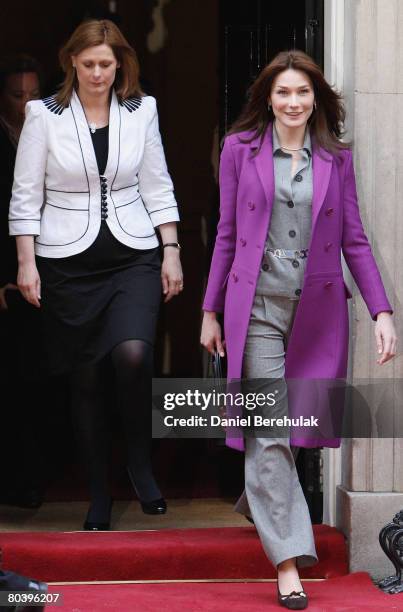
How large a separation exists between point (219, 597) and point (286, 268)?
3.97 ft

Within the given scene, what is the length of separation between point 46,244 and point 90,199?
0.25m

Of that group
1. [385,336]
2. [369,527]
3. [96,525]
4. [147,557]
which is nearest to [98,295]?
[96,525]

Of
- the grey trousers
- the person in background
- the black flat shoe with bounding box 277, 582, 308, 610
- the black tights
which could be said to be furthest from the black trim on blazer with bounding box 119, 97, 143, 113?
the black flat shoe with bounding box 277, 582, 308, 610

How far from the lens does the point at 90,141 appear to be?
550 centimetres

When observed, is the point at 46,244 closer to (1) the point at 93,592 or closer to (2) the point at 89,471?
(2) the point at 89,471

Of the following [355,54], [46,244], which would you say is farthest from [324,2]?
[46,244]

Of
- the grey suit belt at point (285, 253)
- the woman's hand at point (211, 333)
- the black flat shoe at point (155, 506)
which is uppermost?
the grey suit belt at point (285, 253)

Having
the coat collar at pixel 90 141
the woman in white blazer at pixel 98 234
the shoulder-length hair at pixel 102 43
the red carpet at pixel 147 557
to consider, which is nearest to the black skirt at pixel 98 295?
the woman in white blazer at pixel 98 234

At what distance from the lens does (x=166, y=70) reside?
10.9 meters

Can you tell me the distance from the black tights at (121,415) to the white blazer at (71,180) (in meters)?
0.47

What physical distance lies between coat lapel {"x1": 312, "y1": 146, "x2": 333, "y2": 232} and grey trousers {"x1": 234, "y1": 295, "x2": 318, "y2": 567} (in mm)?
355

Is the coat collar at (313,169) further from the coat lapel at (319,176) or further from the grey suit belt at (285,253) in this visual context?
the grey suit belt at (285,253)

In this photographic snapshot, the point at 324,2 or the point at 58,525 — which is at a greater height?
the point at 324,2

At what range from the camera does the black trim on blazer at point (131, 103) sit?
5633 mm
